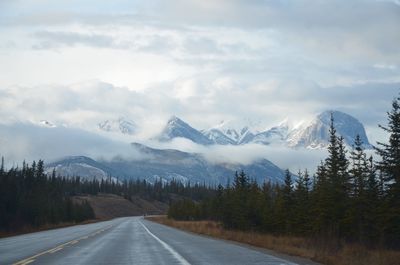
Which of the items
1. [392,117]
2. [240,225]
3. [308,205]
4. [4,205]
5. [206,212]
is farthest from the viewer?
[206,212]

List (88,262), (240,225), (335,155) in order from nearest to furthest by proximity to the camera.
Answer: (88,262) → (335,155) → (240,225)

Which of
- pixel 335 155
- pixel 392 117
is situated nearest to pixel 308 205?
pixel 335 155

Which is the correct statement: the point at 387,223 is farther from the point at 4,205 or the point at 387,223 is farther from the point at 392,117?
the point at 4,205

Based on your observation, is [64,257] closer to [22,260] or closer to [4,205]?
[22,260]

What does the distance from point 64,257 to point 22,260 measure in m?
1.81

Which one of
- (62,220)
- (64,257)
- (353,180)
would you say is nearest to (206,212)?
(62,220)

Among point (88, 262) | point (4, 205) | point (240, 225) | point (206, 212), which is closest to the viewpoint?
point (88, 262)

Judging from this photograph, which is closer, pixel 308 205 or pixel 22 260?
pixel 22 260

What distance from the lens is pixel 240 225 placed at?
218 feet

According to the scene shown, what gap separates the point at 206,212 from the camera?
13138 centimetres

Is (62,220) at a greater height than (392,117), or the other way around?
(392,117)

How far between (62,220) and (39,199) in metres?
18.5

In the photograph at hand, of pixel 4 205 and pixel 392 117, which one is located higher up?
pixel 392 117

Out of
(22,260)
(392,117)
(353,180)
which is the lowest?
(22,260)
